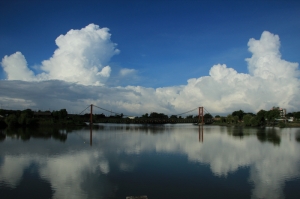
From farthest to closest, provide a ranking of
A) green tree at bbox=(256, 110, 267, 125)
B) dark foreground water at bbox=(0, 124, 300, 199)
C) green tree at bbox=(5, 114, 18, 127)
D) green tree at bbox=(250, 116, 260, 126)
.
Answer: green tree at bbox=(256, 110, 267, 125)
green tree at bbox=(250, 116, 260, 126)
green tree at bbox=(5, 114, 18, 127)
dark foreground water at bbox=(0, 124, 300, 199)

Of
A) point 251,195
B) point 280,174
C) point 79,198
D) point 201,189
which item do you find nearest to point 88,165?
point 79,198

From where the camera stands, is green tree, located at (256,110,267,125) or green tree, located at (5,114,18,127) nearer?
green tree, located at (5,114,18,127)

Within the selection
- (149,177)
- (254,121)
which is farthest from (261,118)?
(149,177)

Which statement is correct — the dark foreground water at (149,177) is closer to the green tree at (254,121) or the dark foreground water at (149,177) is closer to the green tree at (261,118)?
the green tree at (254,121)

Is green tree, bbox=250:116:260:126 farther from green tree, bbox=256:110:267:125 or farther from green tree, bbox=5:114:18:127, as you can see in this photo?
green tree, bbox=5:114:18:127

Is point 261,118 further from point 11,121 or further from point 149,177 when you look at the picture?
point 149,177

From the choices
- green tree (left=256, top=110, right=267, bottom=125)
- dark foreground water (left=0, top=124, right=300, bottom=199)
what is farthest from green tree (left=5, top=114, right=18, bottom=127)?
green tree (left=256, top=110, right=267, bottom=125)

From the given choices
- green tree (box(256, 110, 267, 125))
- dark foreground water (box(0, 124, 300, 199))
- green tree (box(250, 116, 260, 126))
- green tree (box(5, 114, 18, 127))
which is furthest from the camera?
green tree (box(256, 110, 267, 125))

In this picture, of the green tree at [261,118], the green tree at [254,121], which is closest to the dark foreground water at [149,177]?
the green tree at [254,121]

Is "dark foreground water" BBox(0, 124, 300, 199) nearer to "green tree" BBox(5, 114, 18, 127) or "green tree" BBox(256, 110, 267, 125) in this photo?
"green tree" BBox(5, 114, 18, 127)

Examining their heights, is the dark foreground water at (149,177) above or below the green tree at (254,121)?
below

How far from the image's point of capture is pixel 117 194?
6555 millimetres

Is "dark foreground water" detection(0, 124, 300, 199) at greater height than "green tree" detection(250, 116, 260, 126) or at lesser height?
lesser

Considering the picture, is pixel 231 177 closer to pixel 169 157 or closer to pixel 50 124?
pixel 169 157
